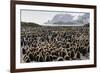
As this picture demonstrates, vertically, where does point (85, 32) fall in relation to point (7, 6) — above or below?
below

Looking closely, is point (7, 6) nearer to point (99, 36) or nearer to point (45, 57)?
point (45, 57)

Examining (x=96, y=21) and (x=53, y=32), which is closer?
(x=53, y=32)

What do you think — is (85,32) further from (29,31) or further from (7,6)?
(7,6)

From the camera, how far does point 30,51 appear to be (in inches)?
73.0

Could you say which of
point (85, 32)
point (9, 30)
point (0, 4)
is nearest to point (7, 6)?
point (0, 4)

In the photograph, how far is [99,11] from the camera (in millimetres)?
2090

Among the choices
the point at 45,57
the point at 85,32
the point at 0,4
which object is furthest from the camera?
the point at 85,32

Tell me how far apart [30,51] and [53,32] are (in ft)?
1.02

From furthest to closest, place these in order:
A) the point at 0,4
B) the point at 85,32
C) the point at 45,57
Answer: the point at 85,32, the point at 45,57, the point at 0,4

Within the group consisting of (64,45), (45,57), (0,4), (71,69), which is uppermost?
(0,4)

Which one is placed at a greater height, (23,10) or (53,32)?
(23,10)

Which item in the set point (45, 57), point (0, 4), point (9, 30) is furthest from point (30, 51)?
point (0, 4)

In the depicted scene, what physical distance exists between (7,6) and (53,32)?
0.53 metres

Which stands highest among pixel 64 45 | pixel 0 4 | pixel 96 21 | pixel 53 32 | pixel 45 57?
pixel 0 4
